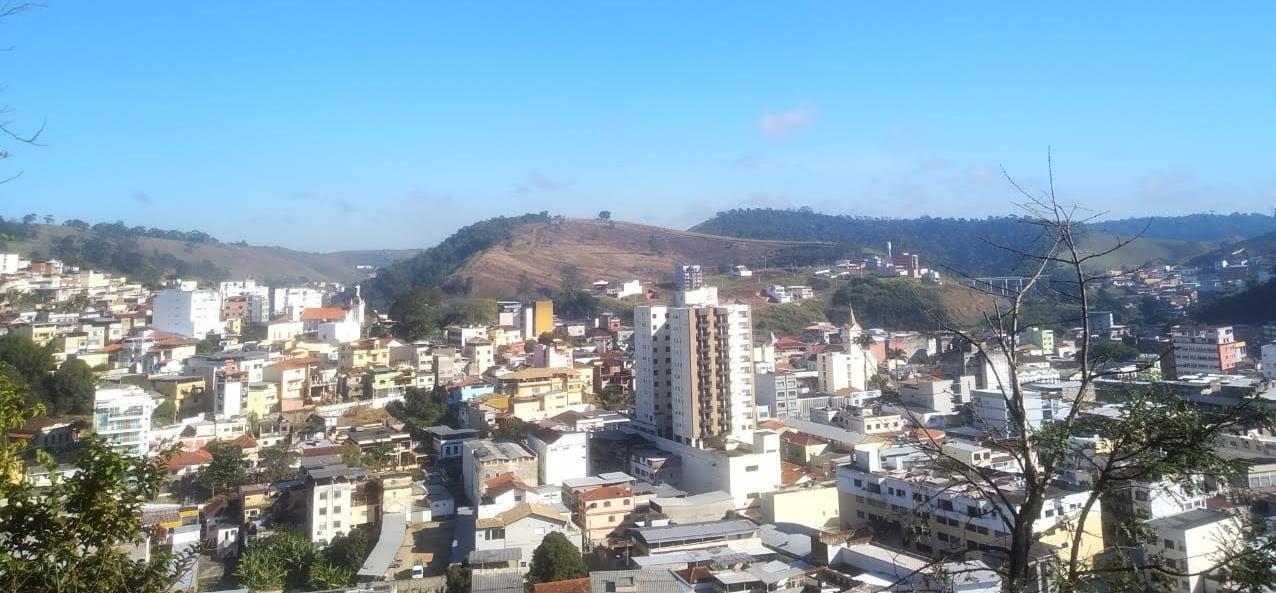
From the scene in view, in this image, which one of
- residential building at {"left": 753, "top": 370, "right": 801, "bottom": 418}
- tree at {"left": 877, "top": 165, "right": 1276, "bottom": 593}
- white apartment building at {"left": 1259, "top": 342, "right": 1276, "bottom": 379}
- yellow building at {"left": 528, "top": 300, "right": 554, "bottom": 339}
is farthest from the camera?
yellow building at {"left": 528, "top": 300, "right": 554, "bottom": 339}

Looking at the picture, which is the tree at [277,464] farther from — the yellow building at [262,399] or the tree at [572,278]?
the tree at [572,278]

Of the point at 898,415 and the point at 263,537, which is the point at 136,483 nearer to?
the point at 263,537

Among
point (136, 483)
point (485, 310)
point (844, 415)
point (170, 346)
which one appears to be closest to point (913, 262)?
point (485, 310)

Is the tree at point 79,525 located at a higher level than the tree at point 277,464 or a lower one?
higher

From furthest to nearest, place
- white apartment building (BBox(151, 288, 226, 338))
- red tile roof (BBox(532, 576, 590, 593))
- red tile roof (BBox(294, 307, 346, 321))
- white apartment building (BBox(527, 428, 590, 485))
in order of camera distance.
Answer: red tile roof (BBox(294, 307, 346, 321)) < white apartment building (BBox(151, 288, 226, 338)) < white apartment building (BBox(527, 428, 590, 485)) < red tile roof (BBox(532, 576, 590, 593))

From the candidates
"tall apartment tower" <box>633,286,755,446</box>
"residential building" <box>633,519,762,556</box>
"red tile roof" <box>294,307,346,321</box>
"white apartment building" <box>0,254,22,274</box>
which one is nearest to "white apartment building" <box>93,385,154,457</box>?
"residential building" <box>633,519,762,556</box>

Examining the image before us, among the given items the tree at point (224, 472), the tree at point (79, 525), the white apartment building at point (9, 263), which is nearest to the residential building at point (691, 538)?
the tree at point (224, 472)

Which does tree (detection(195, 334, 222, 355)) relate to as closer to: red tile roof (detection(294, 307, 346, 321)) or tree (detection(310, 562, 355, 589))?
red tile roof (detection(294, 307, 346, 321))
